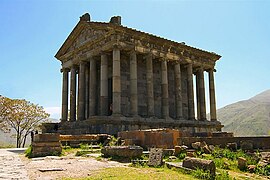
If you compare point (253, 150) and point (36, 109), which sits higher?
point (36, 109)

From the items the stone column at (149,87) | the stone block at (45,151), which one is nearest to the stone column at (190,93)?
the stone column at (149,87)

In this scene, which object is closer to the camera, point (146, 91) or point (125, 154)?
point (125, 154)

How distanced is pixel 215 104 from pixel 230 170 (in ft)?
88.4

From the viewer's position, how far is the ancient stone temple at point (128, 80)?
24.3 m

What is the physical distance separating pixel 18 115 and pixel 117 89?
22.6 metres

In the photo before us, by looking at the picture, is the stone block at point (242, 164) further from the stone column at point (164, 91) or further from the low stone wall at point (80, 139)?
the stone column at point (164, 91)

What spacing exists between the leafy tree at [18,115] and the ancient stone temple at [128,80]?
12.4m

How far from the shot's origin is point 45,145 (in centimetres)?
1401

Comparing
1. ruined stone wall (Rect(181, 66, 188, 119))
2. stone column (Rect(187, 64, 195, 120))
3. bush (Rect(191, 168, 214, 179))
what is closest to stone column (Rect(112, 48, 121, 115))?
stone column (Rect(187, 64, 195, 120))

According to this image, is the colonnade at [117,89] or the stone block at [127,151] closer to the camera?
the stone block at [127,151]

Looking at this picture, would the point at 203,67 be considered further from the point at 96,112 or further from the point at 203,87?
the point at 96,112

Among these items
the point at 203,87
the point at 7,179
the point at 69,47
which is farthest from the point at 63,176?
the point at 203,87

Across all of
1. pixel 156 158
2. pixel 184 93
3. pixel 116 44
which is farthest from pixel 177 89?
pixel 156 158

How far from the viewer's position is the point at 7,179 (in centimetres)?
686
